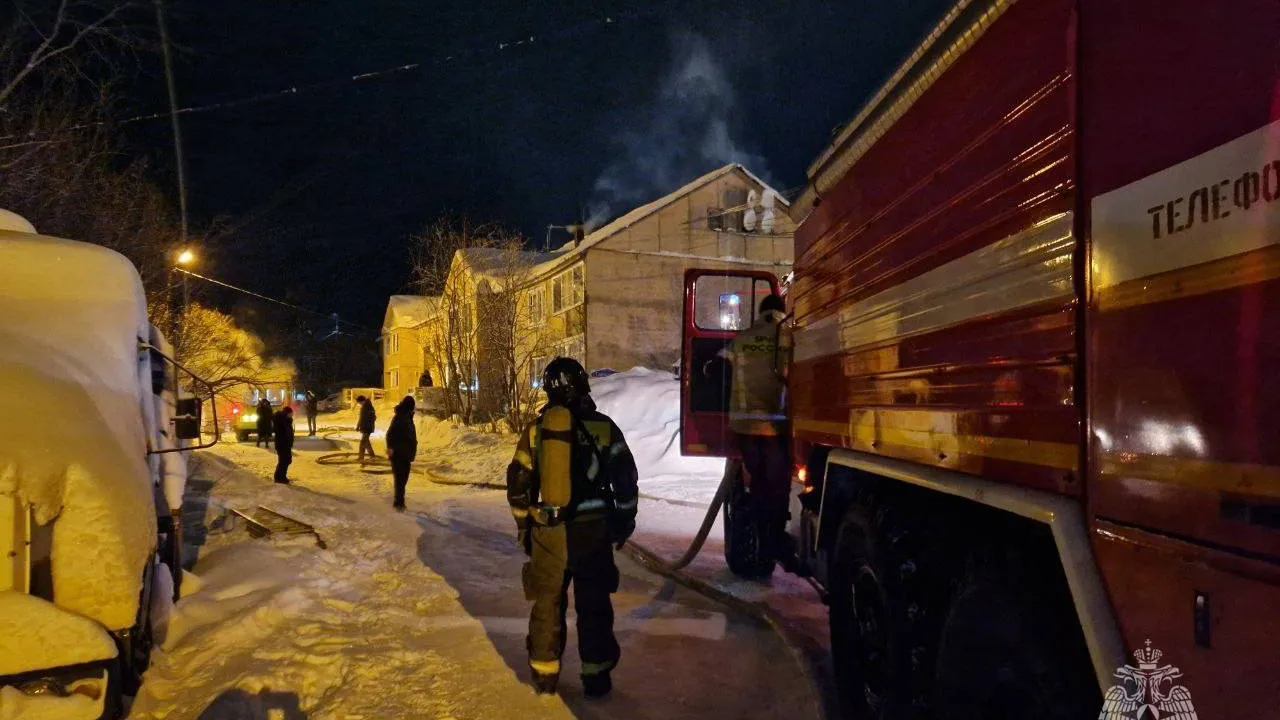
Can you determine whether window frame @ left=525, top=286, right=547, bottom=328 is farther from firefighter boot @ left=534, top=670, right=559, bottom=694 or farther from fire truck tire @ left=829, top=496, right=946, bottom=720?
fire truck tire @ left=829, top=496, right=946, bottom=720

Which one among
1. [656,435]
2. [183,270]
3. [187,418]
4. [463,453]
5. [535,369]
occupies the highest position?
[183,270]

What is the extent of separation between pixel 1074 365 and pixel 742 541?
5567mm

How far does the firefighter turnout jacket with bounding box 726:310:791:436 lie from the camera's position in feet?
21.8

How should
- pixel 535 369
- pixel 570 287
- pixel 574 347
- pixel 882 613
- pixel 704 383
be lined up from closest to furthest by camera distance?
pixel 882 613 < pixel 704 383 < pixel 535 369 < pixel 574 347 < pixel 570 287

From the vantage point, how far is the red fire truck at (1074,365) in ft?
4.98

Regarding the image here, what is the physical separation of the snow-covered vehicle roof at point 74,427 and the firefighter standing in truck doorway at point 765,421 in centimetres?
450

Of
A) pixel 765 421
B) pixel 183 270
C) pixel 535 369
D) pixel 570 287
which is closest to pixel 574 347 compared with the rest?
pixel 535 369

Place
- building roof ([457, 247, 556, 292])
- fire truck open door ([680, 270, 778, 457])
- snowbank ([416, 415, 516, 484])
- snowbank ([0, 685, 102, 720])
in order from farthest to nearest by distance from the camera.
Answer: building roof ([457, 247, 556, 292])
snowbank ([416, 415, 516, 484])
fire truck open door ([680, 270, 778, 457])
snowbank ([0, 685, 102, 720])

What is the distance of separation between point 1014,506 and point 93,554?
3.74 meters

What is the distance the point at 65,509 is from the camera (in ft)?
10.9

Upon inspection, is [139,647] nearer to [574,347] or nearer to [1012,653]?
[1012,653]

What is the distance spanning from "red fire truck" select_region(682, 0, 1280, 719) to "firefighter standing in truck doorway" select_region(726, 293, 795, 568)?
8.85ft

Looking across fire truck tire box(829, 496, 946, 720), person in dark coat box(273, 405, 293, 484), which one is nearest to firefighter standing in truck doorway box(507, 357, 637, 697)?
fire truck tire box(829, 496, 946, 720)

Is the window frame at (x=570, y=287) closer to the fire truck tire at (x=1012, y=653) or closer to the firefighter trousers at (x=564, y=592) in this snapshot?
the firefighter trousers at (x=564, y=592)
